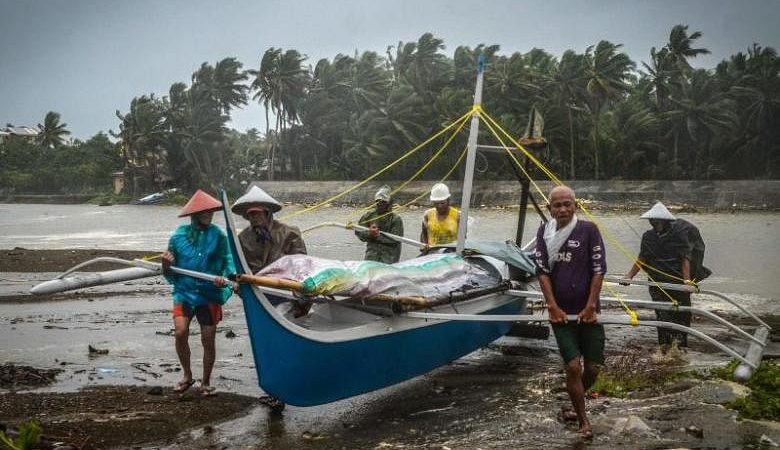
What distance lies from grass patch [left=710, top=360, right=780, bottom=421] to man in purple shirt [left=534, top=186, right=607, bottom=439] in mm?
1395

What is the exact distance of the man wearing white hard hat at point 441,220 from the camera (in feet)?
26.1

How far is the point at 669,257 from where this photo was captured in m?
7.44

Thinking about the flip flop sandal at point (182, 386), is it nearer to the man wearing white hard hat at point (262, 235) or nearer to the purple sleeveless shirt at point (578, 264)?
the man wearing white hard hat at point (262, 235)

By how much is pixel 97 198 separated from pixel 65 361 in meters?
66.5

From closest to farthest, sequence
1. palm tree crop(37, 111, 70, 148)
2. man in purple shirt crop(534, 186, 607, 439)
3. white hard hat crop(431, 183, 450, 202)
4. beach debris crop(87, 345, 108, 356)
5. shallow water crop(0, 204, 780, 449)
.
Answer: man in purple shirt crop(534, 186, 607, 439) → shallow water crop(0, 204, 780, 449) → beach debris crop(87, 345, 108, 356) → white hard hat crop(431, 183, 450, 202) → palm tree crop(37, 111, 70, 148)

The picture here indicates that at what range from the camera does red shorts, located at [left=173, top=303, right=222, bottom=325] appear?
18.7 feet

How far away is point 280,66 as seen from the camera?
5881 centimetres

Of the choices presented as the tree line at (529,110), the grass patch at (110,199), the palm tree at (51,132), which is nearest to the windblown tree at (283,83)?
the tree line at (529,110)

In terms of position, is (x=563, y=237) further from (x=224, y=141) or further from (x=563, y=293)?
(x=224, y=141)

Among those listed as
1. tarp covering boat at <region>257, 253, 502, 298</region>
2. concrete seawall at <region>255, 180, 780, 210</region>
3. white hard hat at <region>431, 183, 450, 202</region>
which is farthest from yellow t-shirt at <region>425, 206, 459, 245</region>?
concrete seawall at <region>255, 180, 780, 210</region>

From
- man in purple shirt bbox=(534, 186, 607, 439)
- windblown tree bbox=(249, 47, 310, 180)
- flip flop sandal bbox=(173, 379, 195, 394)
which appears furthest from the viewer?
windblown tree bbox=(249, 47, 310, 180)

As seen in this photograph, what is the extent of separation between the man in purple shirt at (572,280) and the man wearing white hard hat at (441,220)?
3.15 metres

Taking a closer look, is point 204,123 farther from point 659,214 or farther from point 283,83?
point 659,214

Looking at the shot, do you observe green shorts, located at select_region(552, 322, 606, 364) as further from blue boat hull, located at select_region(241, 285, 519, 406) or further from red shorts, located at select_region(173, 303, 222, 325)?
red shorts, located at select_region(173, 303, 222, 325)
